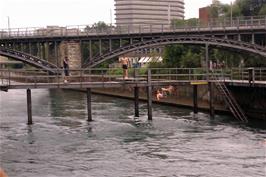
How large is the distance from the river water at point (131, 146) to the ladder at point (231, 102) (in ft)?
3.04

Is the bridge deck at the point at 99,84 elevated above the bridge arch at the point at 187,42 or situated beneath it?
situated beneath

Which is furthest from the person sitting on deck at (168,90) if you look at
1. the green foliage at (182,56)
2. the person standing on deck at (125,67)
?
the green foliage at (182,56)

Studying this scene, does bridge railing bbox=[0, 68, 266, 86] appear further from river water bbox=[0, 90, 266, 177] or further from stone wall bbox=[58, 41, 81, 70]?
stone wall bbox=[58, 41, 81, 70]

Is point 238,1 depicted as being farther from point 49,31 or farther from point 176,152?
point 176,152

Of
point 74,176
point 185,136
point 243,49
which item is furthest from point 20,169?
point 243,49

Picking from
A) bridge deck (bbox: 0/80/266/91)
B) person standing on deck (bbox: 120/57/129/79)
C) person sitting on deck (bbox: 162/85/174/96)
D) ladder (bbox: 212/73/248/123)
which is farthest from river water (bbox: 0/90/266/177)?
person sitting on deck (bbox: 162/85/174/96)

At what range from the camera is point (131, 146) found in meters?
34.4

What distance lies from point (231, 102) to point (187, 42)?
97.4 ft

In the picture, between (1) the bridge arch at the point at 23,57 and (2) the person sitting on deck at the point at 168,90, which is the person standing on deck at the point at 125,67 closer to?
(2) the person sitting on deck at the point at 168,90

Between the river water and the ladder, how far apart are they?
3.04 feet

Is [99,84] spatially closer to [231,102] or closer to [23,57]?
[231,102]

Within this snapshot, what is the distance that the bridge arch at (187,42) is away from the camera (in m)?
73.4

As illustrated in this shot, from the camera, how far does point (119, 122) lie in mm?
45938

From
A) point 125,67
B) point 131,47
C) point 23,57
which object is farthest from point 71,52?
point 125,67
